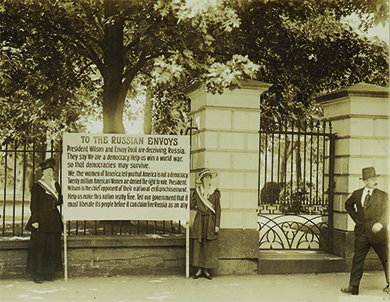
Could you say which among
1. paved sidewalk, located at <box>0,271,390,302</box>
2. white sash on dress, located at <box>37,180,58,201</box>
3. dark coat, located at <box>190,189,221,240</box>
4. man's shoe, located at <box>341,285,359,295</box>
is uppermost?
white sash on dress, located at <box>37,180,58,201</box>

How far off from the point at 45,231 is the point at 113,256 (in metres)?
1.10

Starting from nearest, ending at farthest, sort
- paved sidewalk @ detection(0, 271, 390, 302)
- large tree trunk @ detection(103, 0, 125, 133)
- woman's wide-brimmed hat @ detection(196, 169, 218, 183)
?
1. paved sidewalk @ detection(0, 271, 390, 302)
2. woman's wide-brimmed hat @ detection(196, 169, 218, 183)
3. large tree trunk @ detection(103, 0, 125, 133)

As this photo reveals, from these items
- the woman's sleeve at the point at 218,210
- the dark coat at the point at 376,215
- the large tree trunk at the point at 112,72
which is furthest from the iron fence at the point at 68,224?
the dark coat at the point at 376,215

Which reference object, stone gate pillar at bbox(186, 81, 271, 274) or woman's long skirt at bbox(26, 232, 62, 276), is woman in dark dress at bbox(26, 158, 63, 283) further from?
stone gate pillar at bbox(186, 81, 271, 274)

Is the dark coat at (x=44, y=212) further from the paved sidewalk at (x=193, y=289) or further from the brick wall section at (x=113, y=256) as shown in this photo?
the paved sidewalk at (x=193, y=289)

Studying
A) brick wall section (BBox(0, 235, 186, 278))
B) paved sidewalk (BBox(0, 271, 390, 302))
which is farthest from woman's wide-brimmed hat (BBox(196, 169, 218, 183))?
paved sidewalk (BBox(0, 271, 390, 302))

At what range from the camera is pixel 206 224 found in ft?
24.6

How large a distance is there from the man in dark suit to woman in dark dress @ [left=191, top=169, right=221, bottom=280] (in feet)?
6.43

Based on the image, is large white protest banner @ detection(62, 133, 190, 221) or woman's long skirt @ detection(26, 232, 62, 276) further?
large white protest banner @ detection(62, 133, 190, 221)

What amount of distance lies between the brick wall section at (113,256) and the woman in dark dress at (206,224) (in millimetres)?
472

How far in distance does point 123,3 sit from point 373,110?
15.1 ft

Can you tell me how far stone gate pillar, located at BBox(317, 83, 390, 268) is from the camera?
830 cm

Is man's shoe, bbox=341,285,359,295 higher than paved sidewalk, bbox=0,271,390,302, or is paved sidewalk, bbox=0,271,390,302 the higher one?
→ man's shoe, bbox=341,285,359,295

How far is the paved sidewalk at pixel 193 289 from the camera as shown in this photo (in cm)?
648
